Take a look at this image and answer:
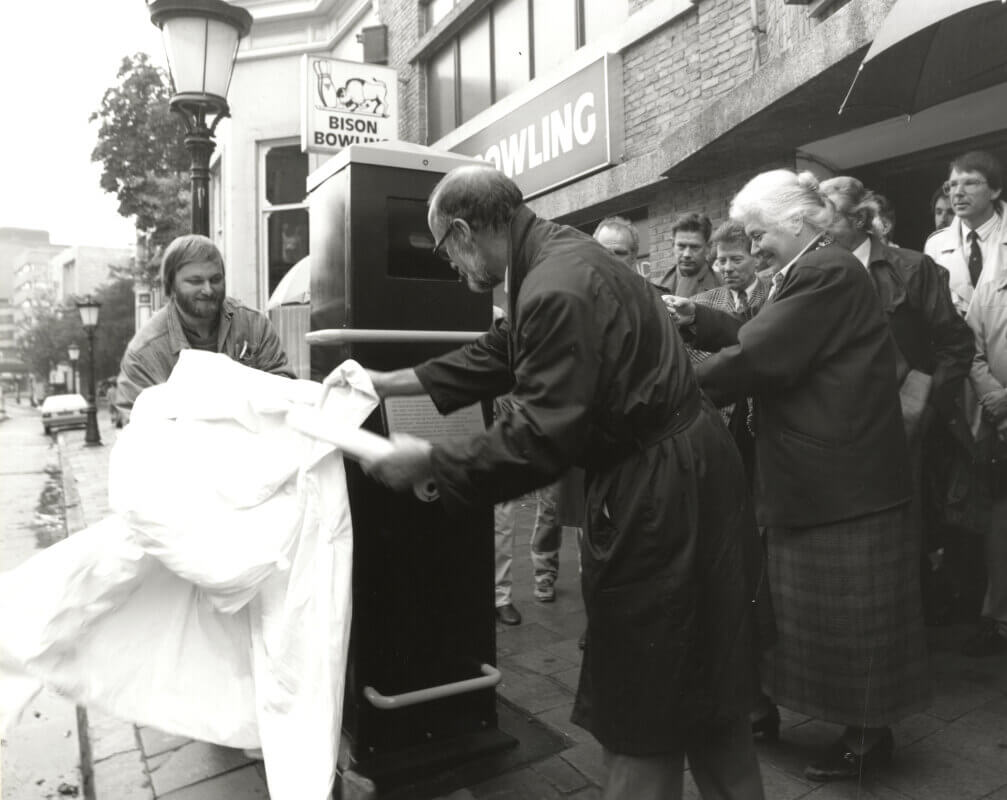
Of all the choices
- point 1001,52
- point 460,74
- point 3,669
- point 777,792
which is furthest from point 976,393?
point 460,74

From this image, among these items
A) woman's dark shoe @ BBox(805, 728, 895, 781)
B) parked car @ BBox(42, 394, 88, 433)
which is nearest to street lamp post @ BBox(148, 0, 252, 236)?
woman's dark shoe @ BBox(805, 728, 895, 781)

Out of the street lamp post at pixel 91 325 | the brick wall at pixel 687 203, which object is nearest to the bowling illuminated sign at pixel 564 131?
the brick wall at pixel 687 203

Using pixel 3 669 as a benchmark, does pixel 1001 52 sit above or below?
above

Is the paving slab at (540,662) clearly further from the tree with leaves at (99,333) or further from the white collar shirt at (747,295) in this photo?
the tree with leaves at (99,333)

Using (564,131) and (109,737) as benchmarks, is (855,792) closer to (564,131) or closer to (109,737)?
(109,737)

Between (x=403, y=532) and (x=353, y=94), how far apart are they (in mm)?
7725

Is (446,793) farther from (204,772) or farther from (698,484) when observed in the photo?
(698,484)

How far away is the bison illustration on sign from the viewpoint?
362 inches

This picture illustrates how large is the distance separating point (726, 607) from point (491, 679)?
4.14ft

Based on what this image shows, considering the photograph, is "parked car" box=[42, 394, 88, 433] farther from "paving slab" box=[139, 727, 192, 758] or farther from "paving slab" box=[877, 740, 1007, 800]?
"paving slab" box=[877, 740, 1007, 800]

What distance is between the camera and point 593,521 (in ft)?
7.05

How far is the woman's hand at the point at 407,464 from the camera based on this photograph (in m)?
2.10

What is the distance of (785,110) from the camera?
502 centimetres

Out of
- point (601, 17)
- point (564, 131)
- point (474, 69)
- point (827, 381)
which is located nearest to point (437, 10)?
point (474, 69)
